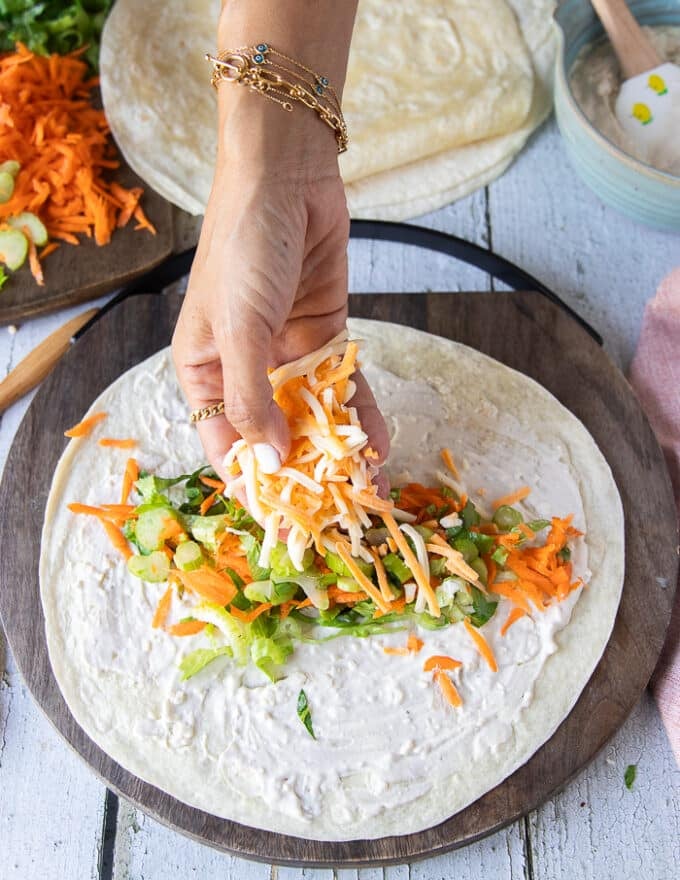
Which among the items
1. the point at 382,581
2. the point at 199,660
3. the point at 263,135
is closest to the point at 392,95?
the point at 263,135

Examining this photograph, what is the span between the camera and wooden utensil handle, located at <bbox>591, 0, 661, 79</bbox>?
309cm

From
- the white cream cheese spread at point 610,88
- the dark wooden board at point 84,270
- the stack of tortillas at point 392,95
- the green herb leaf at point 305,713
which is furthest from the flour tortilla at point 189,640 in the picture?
the white cream cheese spread at point 610,88

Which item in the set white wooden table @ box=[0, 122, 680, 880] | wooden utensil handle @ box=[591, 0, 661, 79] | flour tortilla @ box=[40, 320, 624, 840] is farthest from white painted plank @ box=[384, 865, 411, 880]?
wooden utensil handle @ box=[591, 0, 661, 79]

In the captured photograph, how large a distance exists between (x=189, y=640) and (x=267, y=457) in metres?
0.61

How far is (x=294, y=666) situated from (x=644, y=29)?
2661mm

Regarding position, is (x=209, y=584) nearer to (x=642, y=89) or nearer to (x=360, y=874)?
(x=360, y=874)

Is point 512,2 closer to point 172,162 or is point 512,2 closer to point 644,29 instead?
point 644,29

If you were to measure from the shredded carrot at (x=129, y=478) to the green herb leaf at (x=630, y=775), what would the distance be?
1566 mm

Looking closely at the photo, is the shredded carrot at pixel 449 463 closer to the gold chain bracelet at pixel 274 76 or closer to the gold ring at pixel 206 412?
the gold ring at pixel 206 412

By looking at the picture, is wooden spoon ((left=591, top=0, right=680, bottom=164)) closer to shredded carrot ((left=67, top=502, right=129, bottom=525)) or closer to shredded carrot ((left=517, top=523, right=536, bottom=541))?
shredded carrot ((left=517, top=523, right=536, bottom=541))

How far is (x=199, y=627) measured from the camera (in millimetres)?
2324

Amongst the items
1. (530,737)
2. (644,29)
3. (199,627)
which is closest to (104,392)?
(199,627)

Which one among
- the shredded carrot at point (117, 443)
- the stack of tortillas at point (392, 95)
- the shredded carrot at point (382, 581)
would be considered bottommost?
the shredded carrot at point (117, 443)

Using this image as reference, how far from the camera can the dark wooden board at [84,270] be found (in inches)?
118
